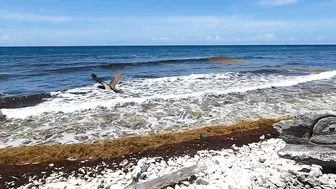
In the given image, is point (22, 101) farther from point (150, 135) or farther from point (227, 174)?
point (227, 174)

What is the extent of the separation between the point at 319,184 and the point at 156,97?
1032 centimetres

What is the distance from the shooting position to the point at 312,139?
5.69 m

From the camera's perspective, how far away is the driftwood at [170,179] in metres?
5.14

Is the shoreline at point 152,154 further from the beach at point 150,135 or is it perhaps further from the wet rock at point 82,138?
the wet rock at point 82,138

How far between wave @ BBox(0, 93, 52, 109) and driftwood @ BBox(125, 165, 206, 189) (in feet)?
34.7

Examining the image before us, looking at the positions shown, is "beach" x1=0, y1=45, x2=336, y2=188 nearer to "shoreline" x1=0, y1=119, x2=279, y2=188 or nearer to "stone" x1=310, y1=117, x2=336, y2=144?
"shoreline" x1=0, y1=119, x2=279, y2=188

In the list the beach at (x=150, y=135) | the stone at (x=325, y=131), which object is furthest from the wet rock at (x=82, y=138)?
the stone at (x=325, y=131)

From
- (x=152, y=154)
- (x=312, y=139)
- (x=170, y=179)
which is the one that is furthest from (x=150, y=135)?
(x=312, y=139)

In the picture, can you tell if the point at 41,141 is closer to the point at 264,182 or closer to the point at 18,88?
the point at 264,182

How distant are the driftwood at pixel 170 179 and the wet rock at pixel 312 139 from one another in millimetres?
1678

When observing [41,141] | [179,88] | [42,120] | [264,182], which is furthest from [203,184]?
[179,88]

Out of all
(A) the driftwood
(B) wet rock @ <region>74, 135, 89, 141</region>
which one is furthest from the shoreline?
(B) wet rock @ <region>74, 135, 89, 141</region>

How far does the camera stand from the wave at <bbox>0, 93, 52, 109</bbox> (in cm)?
1405

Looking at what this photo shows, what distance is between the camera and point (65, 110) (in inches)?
487
